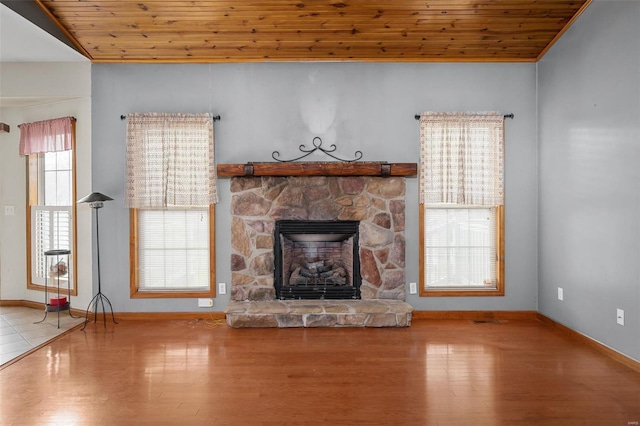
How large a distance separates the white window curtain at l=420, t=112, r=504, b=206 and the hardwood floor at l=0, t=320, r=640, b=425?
1.38 meters

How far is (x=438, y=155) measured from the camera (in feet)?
13.1

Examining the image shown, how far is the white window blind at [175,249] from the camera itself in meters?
4.10

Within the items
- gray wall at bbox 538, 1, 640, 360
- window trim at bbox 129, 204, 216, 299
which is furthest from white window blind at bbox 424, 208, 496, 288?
window trim at bbox 129, 204, 216, 299

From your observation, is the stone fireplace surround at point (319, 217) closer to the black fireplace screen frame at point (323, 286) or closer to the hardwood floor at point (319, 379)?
the black fireplace screen frame at point (323, 286)

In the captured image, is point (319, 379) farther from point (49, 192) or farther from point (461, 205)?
point (49, 192)

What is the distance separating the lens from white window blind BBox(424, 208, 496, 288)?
163 inches

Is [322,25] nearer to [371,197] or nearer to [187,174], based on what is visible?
[371,197]

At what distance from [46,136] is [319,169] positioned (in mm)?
3176

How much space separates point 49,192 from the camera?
4555mm

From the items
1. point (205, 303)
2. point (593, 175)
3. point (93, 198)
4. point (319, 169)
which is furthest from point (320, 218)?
point (593, 175)

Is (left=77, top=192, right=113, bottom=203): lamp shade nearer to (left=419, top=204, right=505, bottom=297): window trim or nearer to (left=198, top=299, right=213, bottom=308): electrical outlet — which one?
(left=198, top=299, right=213, bottom=308): electrical outlet

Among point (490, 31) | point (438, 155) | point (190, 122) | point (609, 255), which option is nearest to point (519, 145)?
point (438, 155)

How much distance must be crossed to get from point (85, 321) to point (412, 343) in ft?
10.9

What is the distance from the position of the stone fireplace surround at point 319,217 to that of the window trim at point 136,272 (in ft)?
0.75
